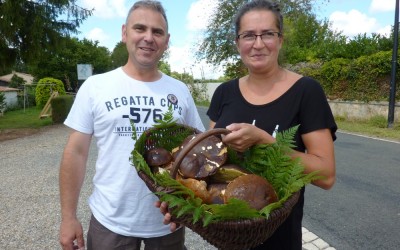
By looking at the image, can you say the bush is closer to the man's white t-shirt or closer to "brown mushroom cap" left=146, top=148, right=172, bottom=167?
the man's white t-shirt

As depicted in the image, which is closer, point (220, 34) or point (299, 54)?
point (299, 54)

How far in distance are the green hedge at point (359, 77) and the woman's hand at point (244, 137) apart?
15.4m

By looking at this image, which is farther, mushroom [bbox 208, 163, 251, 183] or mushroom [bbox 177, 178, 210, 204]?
mushroom [bbox 208, 163, 251, 183]

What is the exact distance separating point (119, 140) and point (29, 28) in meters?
13.9

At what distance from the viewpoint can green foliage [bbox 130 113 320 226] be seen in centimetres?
130

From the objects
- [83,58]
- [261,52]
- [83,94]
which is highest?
[83,58]

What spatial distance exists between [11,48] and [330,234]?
1434cm

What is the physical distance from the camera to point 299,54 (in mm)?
21828

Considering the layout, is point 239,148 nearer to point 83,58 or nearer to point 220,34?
point 220,34

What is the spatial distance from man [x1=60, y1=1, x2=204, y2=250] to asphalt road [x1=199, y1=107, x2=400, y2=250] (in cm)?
256

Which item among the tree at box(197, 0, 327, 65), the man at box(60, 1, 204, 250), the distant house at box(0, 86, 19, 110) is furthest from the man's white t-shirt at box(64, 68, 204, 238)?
the distant house at box(0, 86, 19, 110)

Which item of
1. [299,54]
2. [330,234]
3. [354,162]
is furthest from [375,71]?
[330,234]

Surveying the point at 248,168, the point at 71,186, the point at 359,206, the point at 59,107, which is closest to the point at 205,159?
the point at 248,168

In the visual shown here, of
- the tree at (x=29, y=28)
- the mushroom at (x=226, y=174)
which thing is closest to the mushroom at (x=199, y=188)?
the mushroom at (x=226, y=174)
